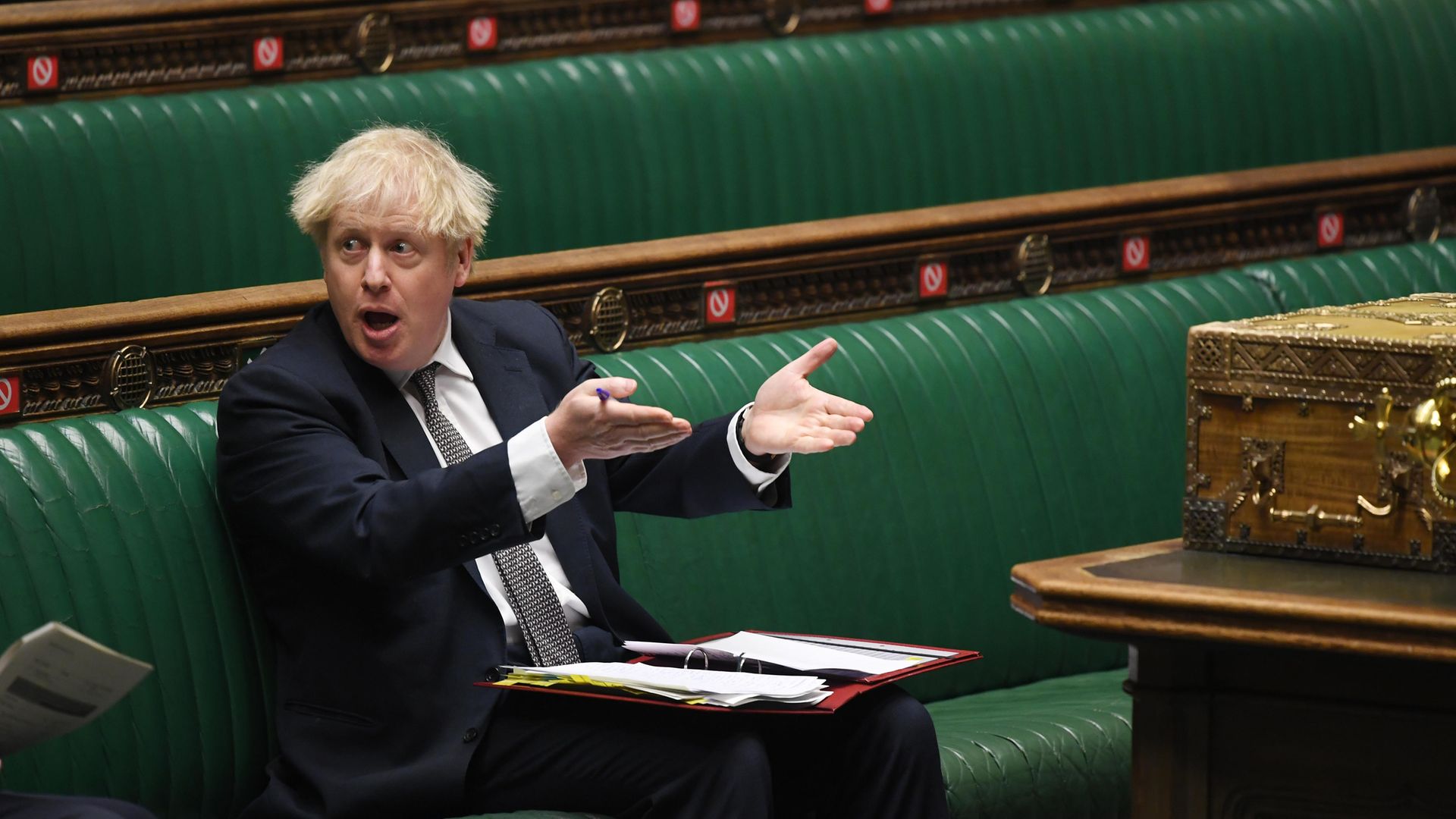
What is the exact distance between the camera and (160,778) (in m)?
2.23

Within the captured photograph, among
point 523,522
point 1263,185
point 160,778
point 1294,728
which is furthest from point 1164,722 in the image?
point 1263,185

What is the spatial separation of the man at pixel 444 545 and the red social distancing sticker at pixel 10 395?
0.31m

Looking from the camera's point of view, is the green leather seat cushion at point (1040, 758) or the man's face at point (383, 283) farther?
the green leather seat cushion at point (1040, 758)

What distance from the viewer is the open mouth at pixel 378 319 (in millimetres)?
2158

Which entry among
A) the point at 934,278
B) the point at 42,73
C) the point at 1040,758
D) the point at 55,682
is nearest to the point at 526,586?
the point at 55,682

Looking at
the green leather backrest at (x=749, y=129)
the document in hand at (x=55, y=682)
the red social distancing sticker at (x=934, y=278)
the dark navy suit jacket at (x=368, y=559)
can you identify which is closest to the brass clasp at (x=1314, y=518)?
the dark navy suit jacket at (x=368, y=559)

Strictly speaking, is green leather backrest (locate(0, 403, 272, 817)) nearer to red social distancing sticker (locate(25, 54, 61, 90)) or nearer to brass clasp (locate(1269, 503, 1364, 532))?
red social distancing sticker (locate(25, 54, 61, 90))

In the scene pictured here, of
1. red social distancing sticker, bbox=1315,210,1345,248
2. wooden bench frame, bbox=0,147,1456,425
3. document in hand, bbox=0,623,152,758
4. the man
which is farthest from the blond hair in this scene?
red social distancing sticker, bbox=1315,210,1345,248

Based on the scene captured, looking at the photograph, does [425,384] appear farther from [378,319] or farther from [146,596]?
[146,596]

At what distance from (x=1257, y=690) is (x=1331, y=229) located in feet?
5.78

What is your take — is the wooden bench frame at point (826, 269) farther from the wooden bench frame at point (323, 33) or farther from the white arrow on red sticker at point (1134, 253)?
the wooden bench frame at point (323, 33)

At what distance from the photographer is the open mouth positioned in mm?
2158

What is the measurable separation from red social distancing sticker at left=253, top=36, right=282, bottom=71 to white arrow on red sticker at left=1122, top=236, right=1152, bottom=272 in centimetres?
131

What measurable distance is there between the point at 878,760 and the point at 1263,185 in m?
1.54
